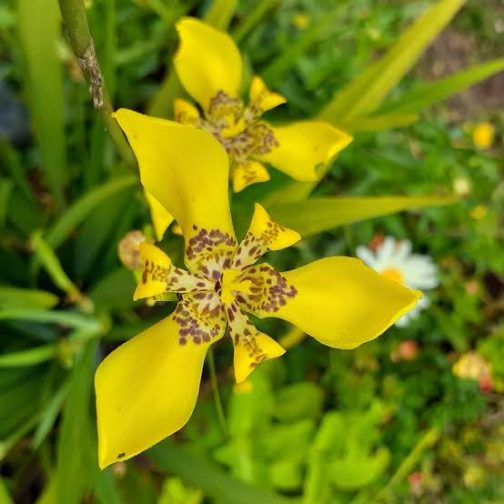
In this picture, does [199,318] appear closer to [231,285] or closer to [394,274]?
[231,285]

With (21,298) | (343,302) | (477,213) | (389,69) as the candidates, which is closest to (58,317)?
(21,298)

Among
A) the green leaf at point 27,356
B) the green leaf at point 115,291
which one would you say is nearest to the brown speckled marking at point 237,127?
the green leaf at point 115,291

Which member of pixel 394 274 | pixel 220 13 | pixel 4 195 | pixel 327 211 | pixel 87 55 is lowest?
pixel 394 274

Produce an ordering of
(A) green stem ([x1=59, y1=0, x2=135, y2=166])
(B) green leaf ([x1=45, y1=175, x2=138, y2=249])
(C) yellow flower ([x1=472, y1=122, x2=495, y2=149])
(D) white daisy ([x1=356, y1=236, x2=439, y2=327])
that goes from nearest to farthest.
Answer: (A) green stem ([x1=59, y1=0, x2=135, y2=166]) < (B) green leaf ([x1=45, y1=175, x2=138, y2=249]) < (D) white daisy ([x1=356, y1=236, x2=439, y2=327]) < (C) yellow flower ([x1=472, y1=122, x2=495, y2=149])

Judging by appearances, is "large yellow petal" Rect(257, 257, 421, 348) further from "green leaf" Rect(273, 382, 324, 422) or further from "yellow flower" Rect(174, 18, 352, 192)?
"green leaf" Rect(273, 382, 324, 422)

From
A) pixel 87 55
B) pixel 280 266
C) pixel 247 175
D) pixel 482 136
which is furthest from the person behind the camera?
pixel 482 136

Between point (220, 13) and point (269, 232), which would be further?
point (220, 13)

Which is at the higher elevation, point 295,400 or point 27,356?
point 27,356

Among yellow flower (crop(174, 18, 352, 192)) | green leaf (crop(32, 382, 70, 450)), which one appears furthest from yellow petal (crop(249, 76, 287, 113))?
green leaf (crop(32, 382, 70, 450))
